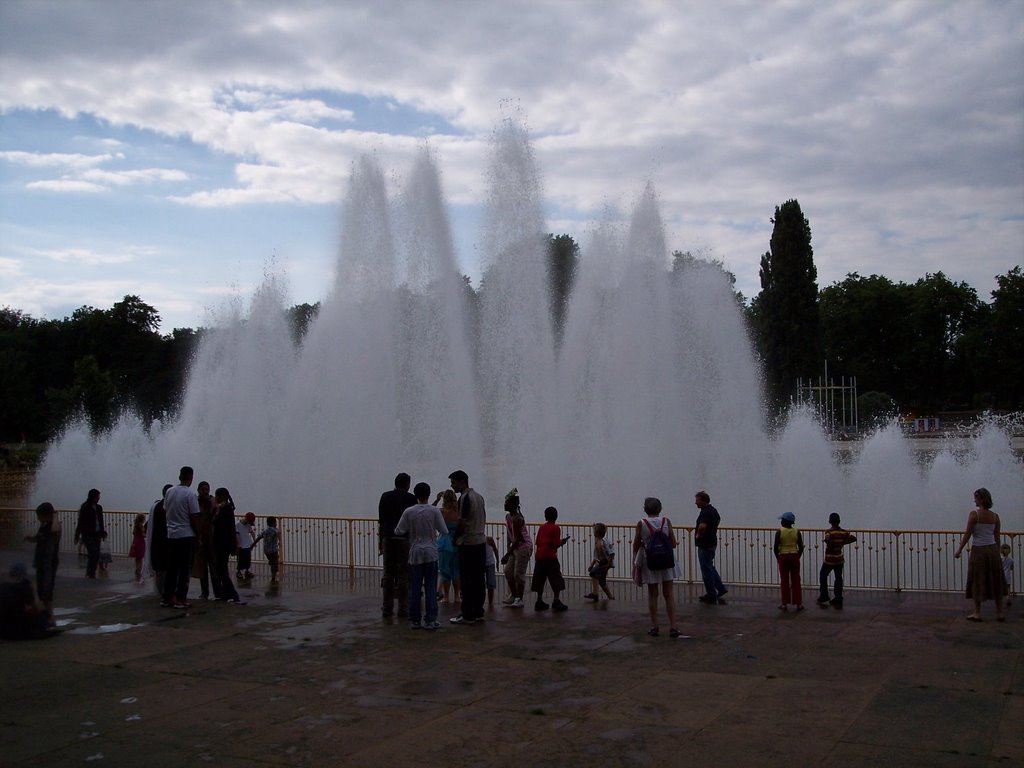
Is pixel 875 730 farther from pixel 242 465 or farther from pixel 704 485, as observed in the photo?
pixel 242 465

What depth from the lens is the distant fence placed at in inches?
532

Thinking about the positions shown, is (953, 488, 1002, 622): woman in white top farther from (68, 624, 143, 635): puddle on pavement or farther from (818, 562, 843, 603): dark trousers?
(68, 624, 143, 635): puddle on pavement

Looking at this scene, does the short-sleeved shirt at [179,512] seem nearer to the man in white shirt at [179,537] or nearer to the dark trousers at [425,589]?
the man in white shirt at [179,537]

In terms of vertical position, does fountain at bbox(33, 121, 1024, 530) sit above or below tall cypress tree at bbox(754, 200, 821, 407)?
below

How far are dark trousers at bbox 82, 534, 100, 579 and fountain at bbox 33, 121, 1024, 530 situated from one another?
7.57 meters

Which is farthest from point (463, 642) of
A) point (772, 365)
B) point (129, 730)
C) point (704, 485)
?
point (772, 365)

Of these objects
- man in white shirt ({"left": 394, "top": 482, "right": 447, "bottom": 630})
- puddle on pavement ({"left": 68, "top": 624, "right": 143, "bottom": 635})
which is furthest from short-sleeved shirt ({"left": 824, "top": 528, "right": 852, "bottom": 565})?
puddle on pavement ({"left": 68, "top": 624, "right": 143, "bottom": 635})

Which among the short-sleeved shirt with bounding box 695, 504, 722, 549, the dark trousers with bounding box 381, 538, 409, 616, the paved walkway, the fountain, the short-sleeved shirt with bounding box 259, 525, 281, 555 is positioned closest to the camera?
the paved walkway

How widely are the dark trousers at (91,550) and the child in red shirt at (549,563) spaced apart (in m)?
7.30

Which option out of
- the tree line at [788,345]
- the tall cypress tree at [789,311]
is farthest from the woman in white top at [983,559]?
the tall cypress tree at [789,311]

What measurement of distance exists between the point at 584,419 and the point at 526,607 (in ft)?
38.2

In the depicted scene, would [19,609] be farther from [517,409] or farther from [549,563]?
[517,409]

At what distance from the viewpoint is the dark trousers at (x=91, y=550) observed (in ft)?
47.9

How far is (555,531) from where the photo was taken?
11.9 metres
